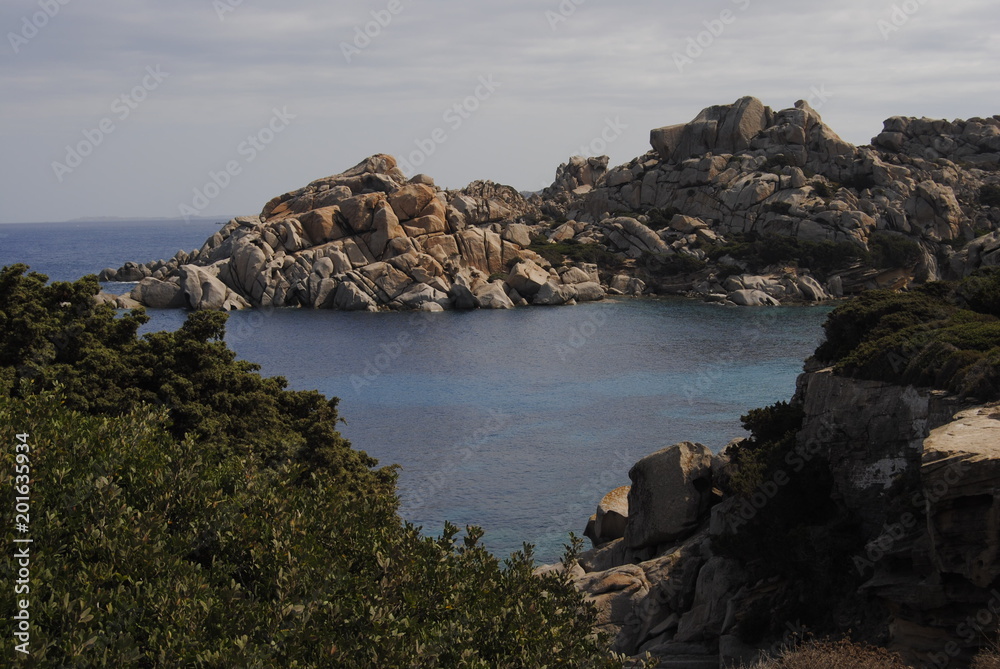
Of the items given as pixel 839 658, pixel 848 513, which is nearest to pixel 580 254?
pixel 848 513

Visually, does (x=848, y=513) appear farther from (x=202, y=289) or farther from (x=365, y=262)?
(x=365, y=262)

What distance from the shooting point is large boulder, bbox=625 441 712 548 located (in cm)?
Answer: 2464

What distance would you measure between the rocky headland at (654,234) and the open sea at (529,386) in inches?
201

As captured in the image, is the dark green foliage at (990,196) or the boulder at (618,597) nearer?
the boulder at (618,597)

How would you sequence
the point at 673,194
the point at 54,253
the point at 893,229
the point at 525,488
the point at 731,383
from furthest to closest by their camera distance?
the point at 54,253 < the point at 673,194 < the point at 893,229 < the point at 731,383 < the point at 525,488

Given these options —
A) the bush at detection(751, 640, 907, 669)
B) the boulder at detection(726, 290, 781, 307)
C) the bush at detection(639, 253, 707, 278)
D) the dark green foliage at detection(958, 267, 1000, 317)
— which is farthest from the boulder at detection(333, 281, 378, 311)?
the bush at detection(751, 640, 907, 669)

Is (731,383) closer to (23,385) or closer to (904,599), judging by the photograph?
(904,599)

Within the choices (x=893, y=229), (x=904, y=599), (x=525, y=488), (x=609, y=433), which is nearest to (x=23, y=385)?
(x=904, y=599)

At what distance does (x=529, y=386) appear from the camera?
178 ft

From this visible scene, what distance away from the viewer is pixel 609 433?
1668 inches

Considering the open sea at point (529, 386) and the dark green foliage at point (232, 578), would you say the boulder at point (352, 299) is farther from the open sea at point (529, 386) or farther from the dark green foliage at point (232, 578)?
the dark green foliage at point (232, 578)

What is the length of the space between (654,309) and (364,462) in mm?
63078

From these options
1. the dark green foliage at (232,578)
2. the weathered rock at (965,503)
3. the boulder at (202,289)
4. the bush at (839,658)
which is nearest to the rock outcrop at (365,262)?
the boulder at (202,289)

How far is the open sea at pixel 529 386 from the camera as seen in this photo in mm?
34344
